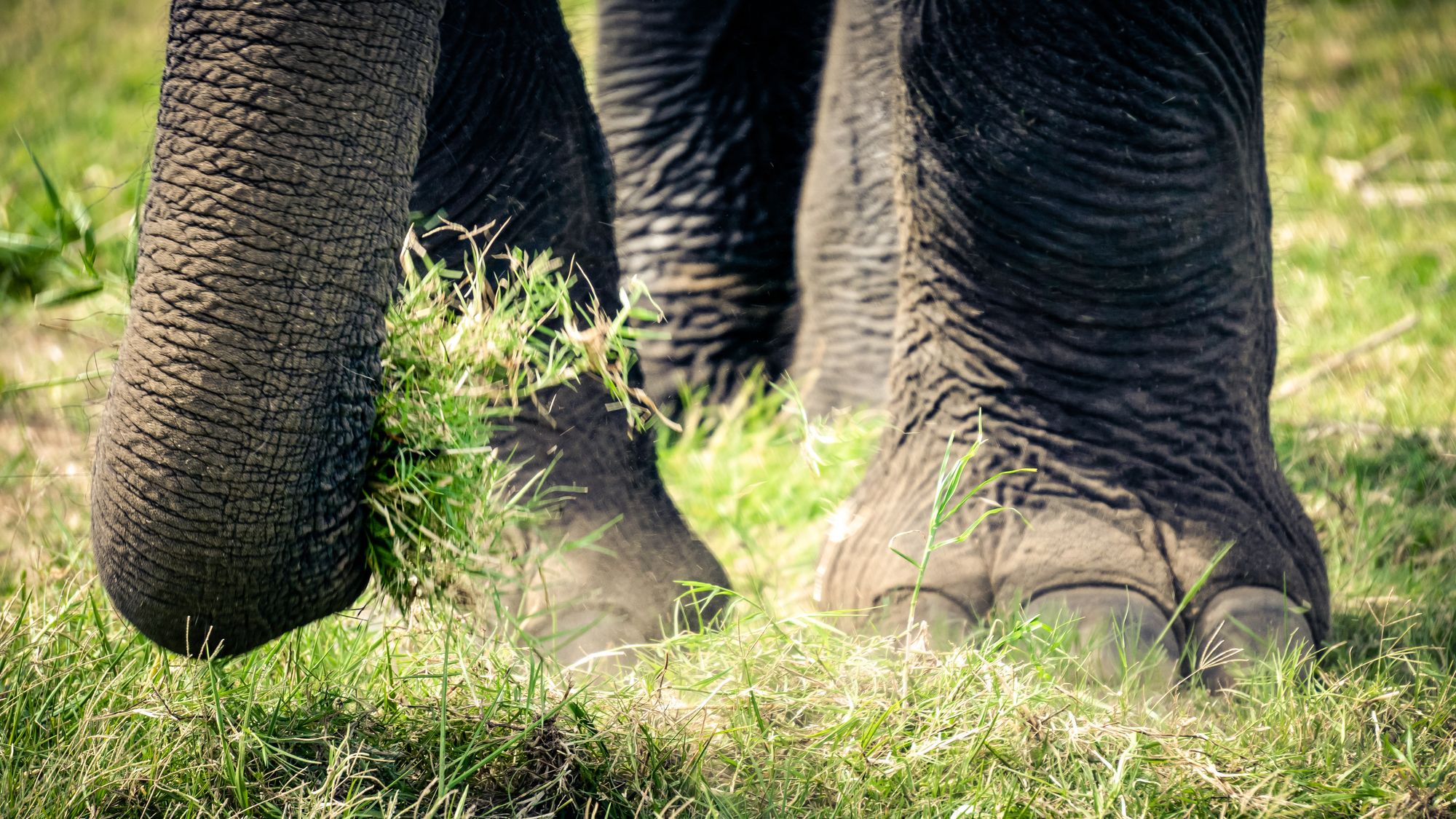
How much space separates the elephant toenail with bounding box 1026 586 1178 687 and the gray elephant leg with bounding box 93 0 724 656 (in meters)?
0.77

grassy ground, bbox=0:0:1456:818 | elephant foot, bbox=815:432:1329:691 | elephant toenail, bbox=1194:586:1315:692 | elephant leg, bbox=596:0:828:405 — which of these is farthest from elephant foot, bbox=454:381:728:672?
elephant leg, bbox=596:0:828:405

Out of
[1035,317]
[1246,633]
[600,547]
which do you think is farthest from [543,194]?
[1246,633]

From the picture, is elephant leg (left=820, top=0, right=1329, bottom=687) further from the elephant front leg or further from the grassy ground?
the elephant front leg

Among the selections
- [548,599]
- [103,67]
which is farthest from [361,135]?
[103,67]

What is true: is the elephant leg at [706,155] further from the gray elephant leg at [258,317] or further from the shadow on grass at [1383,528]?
the gray elephant leg at [258,317]

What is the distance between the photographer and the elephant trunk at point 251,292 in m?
0.97

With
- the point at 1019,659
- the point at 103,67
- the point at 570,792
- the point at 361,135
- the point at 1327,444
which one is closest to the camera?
the point at 361,135

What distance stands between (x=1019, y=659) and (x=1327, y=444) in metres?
1.02

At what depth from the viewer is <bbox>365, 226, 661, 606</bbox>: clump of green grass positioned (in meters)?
1.16

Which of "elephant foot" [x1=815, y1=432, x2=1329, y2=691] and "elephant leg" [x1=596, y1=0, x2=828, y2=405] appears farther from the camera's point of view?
"elephant leg" [x1=596, y1=0, x2=828, y2=405]

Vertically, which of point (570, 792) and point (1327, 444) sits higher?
point (570, 792)

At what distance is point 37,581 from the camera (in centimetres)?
149

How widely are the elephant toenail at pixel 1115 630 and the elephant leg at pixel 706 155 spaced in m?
0.99

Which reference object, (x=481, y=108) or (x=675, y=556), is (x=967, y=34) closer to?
(x=481, y=108)
